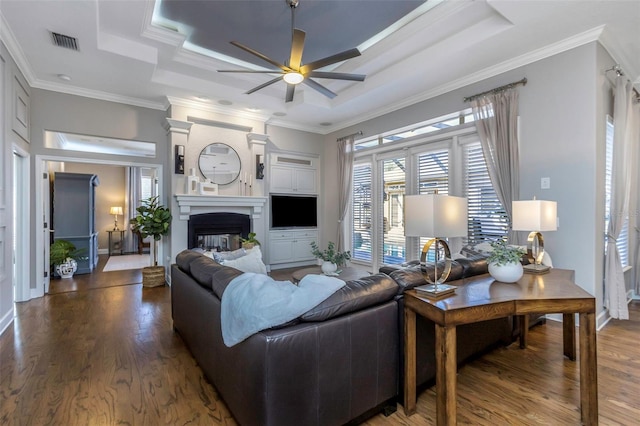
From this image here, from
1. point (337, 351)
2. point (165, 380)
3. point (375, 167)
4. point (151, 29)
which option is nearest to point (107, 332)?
point (165, 380)

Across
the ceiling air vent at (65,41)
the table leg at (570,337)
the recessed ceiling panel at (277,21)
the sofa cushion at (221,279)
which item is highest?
the recessed ceiling panel at (277,21)

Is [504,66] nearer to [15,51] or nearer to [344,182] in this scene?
[344,182]

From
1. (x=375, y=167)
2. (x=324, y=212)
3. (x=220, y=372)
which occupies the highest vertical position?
(x=375, y=167)

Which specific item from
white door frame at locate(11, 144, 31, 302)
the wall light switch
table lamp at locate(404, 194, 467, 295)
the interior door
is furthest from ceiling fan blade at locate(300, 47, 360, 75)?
the interior door

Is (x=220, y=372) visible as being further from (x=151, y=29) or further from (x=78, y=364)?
(x=151, y=29)

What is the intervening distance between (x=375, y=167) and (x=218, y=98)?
3.06 metres

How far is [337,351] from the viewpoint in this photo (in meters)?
1.60

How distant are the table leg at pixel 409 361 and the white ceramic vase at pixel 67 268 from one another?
245 inches

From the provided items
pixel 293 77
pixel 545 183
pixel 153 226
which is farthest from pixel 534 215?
pixel 153 226

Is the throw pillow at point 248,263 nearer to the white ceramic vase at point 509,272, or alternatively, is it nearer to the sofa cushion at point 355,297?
the sofa cushion at point 355,297

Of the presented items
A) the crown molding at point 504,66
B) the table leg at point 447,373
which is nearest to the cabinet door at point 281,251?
the crown molding at point 504,66

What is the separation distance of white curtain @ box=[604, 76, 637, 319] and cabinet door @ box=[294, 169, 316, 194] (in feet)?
16.0

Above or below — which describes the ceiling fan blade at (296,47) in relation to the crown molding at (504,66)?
below

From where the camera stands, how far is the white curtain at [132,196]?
878cm
